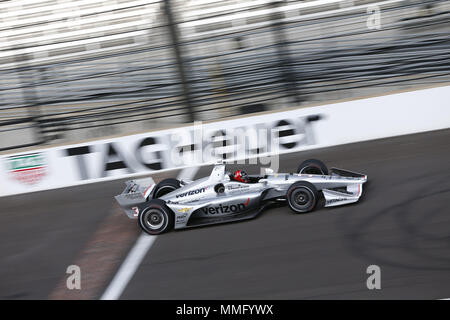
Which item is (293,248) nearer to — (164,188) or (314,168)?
(314,168)

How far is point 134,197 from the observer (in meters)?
9.27

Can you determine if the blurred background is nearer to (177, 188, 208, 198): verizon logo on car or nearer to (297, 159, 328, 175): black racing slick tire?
(297, 159, 328, 175): black racing slick tire

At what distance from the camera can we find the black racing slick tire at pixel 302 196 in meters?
8.60

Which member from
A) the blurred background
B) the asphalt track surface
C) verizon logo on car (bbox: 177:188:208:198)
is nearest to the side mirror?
verizon logo on car (bbox: 177:188:208:198)

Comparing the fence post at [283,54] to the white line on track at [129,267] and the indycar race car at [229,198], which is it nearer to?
the indycar race car at [229,198]

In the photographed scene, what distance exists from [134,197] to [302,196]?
246cm

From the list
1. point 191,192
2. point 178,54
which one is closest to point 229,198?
point 191,192

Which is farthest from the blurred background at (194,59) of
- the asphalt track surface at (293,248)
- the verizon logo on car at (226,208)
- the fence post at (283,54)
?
the verizon logo on car at (226,208)

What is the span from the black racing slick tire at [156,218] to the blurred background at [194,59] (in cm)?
472

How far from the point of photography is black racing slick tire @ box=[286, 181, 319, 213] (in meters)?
8.60

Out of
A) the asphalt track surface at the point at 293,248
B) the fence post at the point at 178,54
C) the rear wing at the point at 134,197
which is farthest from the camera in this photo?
the fence post at the point at 178,54

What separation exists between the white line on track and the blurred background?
15.9ft

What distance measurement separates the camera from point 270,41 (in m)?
13.6

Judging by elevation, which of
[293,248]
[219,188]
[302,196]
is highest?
[219,188]
